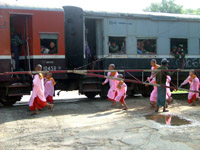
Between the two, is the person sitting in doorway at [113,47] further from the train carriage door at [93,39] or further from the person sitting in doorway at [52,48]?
the person sitting in doorway at [52,48]

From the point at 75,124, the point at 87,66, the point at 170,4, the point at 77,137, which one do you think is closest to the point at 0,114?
the point at 75,124

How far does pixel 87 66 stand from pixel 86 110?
2.50 m

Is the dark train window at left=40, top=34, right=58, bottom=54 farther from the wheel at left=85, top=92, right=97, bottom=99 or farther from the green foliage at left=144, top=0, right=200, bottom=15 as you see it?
the green foliage at left=144, top=0, right=200, bottom=15

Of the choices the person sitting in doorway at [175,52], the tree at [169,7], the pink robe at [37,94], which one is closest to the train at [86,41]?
the person sitting in doorway at [175,52]

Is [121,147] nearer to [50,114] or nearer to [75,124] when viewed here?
[75,124]

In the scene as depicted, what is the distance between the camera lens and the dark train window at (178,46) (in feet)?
38.3

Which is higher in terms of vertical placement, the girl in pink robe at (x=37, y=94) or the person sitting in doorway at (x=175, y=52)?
the person sitting in doorway at (x=175, y=52)

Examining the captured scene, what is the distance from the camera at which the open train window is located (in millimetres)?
11677

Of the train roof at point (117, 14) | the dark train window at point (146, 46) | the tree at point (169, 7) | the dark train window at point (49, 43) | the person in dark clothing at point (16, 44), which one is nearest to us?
the train roof at point (117, 14)

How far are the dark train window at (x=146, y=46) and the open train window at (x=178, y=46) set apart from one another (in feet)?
2.82

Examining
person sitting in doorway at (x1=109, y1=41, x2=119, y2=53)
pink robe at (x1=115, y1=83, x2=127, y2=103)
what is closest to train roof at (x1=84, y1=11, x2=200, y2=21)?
person sitting in doorway at (x1=109, y1=41, x2=119, y2=53)

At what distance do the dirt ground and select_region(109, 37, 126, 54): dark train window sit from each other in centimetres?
278

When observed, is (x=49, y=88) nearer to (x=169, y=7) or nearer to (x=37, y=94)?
(x=37, y=94)

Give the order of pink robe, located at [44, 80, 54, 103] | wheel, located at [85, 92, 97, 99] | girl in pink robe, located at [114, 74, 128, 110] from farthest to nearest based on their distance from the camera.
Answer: wheel, located at [85, 92, 97, 99] < pink robe, located at [44, 80, 54, 103] < girl in pink robe, located at [114, 74, 128, 110]
